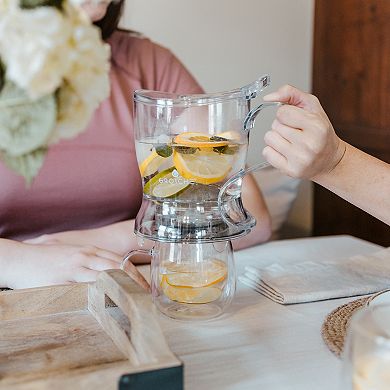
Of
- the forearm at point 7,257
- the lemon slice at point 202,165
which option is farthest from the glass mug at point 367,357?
the forearm at point 7,257

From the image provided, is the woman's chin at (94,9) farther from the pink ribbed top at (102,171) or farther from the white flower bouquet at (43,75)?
the pink ribbed top at (102,171)

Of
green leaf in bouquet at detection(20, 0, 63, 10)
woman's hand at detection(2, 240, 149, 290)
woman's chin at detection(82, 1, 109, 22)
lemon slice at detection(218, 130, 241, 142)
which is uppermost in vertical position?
green leaf in bouquet at detection(20, 0, 63, 10)

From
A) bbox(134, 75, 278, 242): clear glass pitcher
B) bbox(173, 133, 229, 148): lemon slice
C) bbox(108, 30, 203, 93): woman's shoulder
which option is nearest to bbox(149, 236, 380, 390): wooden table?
bbox(134, 75, 278, 242): clear glass pitcher

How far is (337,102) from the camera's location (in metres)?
2.19

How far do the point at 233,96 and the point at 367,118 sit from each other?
1282 mm

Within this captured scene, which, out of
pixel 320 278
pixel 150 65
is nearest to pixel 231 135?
pixel 320 278

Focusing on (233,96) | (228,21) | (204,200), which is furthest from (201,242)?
(228,21)

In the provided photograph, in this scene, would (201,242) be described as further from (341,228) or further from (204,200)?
(341,228)

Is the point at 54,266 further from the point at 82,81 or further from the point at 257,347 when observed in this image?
the point at 82,81

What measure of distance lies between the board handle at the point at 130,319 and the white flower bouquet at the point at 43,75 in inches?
6.6

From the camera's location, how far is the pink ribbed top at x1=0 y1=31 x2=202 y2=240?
3.30ft

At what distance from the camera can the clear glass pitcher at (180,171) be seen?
0.85 meters

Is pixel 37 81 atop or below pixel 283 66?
atop

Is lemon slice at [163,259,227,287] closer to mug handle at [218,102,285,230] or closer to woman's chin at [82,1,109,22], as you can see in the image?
mug handle at [218,102,285,230]
